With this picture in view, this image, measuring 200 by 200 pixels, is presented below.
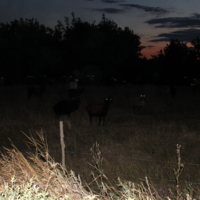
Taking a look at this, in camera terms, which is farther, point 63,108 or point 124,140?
point 63,108

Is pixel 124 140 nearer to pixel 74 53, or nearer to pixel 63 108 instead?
pixel 63 108

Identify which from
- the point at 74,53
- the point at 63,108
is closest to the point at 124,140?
the point at 63,108

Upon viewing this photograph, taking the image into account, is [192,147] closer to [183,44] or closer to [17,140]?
[17,140]

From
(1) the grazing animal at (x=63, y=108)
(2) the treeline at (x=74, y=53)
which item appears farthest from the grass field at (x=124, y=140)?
(2) the treeline at (x=74, y=53)

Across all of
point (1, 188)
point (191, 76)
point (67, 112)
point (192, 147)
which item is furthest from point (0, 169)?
point (191, 76)

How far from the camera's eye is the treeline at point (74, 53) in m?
39.5

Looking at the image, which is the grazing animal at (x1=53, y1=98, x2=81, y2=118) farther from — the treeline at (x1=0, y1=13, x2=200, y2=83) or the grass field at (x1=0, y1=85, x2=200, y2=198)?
the treeline at (x1=0, y1=13, x2=200, y2=83)

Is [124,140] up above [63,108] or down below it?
below

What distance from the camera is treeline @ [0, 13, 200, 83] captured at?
130 feet

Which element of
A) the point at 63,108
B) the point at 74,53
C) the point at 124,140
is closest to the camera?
the point at 124,140

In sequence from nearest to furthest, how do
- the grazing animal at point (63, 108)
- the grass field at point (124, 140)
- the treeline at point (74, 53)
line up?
the grass field at point (124, 140) < the grazing animal at point (63, 108) < the treeline at point (74, 53)

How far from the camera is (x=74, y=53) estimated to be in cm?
3988

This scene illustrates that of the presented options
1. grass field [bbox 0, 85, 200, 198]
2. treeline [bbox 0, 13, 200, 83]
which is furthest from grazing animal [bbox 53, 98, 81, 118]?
treeline [bbox 0, 13, 200, 83]

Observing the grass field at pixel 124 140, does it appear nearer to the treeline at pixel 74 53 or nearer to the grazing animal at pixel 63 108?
the grazing animal at pixel 63 108
